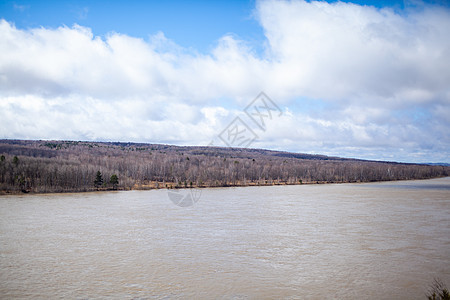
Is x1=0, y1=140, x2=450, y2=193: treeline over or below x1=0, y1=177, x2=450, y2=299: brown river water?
over

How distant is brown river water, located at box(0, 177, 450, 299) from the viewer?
33.4 feet

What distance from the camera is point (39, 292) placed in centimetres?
995

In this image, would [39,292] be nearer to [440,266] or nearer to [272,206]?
[440,266]

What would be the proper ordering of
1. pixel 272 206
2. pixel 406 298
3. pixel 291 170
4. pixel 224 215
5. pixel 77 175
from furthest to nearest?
pixel 291 170
pixel 77 175
pixel 272 206
pixel 224 215
pixel 406 298

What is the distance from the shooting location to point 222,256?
13.7 m

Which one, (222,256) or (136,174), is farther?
(136,174)

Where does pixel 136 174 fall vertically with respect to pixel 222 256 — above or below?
above

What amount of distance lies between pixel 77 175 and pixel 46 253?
3546 centimetres

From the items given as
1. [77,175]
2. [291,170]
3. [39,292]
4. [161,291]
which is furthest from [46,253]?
[291,170]

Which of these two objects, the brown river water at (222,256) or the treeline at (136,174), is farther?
the treeline at (136,174)

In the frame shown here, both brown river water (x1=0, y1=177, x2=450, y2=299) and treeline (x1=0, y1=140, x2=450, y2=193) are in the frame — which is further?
treeline (x1=0, y1=140, x2=450, y2=193)

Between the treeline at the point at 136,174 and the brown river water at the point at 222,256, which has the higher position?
the treeline at the point at 136,174

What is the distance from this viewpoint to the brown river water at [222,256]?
10.2m

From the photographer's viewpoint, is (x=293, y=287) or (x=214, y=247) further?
(x=214, y=247)
